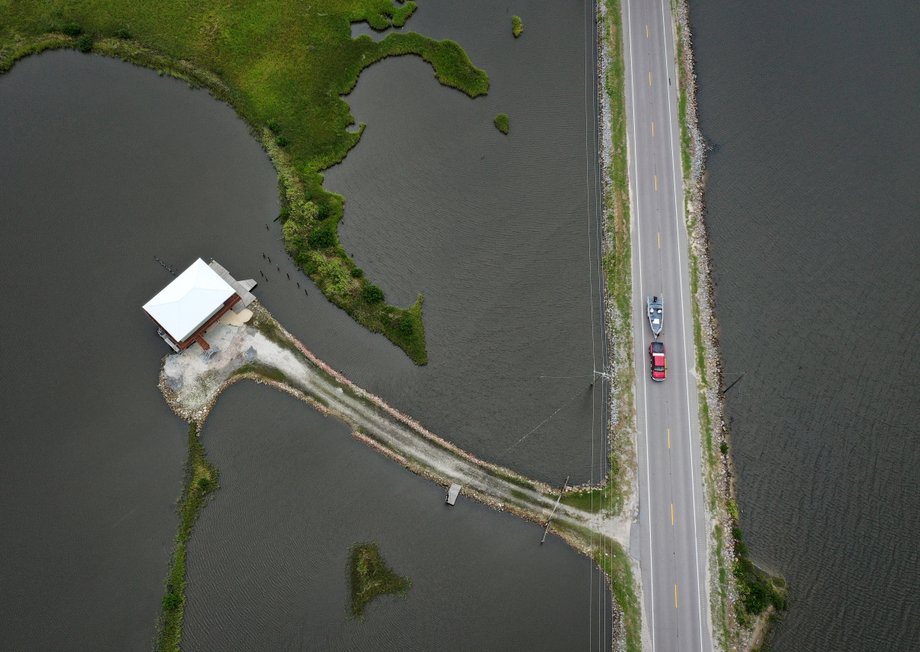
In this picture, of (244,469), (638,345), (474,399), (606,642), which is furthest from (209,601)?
(638,345)

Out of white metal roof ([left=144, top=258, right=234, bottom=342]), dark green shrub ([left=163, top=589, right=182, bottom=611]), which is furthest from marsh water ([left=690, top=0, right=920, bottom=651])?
white metal roof ([left=144, top=258, right=234, bottom=342])

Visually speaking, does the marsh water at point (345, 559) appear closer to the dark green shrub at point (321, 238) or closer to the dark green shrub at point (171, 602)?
the dark green shrub at point (171, 602)

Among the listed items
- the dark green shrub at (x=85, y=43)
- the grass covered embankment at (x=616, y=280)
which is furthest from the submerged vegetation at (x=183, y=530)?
the dark green shrub at (x=85, y=43)

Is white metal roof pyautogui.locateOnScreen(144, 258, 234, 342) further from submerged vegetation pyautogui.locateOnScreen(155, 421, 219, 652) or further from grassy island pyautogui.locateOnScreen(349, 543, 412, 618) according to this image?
grassy island pyautogui.locateOnScreen(349, 543, 412, 618)

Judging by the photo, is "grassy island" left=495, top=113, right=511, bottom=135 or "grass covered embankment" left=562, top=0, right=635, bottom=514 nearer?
"grass covered embankment" left=562, top=0, right=635, bottom=514

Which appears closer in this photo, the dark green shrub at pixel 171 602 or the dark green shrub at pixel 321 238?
the dark green shrub at pixel 171 602

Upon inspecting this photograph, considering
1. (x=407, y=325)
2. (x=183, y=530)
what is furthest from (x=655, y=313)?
(x=183, y=530)
